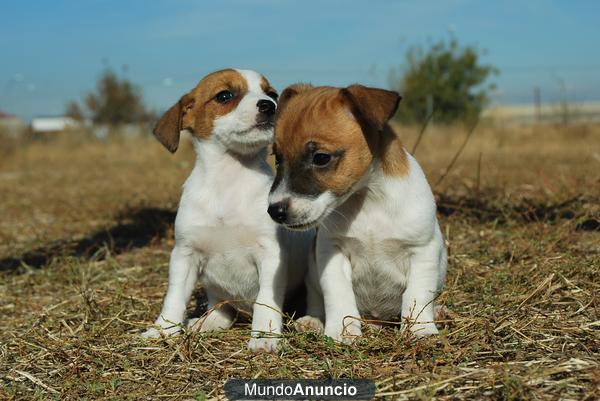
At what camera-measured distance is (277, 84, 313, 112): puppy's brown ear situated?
4366 mm

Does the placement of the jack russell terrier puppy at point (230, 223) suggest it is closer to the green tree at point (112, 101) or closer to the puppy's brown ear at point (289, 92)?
the puppy's brown ear at point (289, 92)

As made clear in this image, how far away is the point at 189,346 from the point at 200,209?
1163 millimetres

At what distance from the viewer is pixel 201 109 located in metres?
5.23

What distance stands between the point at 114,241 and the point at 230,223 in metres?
3.70

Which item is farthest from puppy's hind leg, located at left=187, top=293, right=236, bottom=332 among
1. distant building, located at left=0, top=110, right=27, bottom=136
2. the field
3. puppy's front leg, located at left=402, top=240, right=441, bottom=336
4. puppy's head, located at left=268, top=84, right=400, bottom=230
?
distant building, located at left=0, top=110, right=27, bottom=136

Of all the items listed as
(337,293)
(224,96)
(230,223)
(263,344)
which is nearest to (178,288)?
(230,223)

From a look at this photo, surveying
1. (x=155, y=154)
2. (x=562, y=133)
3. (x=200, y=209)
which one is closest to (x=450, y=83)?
(x=562, y=133)

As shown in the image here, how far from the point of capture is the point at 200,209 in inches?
189

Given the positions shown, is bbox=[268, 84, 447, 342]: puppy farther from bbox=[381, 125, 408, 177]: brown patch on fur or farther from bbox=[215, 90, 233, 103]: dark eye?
bbox=[215, 90, 233, 103]: dark eye

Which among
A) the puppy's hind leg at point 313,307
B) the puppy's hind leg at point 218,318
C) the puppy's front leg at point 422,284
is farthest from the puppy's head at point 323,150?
the puppy's hind leg at point 218,318

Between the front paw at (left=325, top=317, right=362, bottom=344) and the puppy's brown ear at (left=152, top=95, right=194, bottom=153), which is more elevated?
the puppy's brown ear at (left=152, top=95, right=194, bottom=153)

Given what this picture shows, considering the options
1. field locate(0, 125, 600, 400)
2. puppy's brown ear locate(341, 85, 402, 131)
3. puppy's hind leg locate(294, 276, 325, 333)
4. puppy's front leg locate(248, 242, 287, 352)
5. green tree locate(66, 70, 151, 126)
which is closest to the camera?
field locate(0, 125, 600, 400)

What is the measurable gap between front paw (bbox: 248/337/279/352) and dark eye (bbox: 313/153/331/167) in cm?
113

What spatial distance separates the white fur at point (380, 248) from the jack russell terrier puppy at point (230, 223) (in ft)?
1.50
